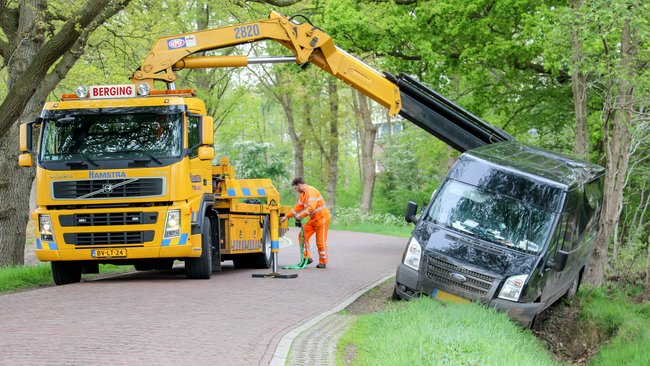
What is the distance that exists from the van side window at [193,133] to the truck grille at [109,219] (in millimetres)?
1296

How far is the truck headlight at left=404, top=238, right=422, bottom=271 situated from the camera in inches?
456

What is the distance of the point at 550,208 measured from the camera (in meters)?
11.9

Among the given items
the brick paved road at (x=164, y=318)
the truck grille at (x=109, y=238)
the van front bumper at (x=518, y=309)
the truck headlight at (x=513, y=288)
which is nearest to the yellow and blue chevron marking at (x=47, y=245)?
the truck grille at (x=109, y=238)

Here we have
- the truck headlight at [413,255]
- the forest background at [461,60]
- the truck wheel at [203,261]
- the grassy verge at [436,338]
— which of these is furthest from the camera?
the forest background at [461,60]

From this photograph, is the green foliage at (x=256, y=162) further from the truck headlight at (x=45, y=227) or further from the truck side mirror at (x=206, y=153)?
the truck headlight at (x=45, y=227)

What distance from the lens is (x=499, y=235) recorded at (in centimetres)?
1172

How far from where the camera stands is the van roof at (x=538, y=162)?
12.4 m

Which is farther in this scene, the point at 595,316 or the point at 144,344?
the point at 595,316

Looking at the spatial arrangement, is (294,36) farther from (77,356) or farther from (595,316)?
(77,356)

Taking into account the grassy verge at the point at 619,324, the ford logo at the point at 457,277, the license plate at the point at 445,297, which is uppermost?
the ford logo at the point at 457,277

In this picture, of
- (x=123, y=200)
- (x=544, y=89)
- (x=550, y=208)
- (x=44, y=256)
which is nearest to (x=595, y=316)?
(x=550, y=208)

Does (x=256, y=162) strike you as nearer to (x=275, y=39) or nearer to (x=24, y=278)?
(x=275, y=39)

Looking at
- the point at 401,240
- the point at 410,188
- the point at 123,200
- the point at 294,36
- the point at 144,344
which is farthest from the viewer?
the point at 410,188

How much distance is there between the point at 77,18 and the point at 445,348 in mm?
8689
